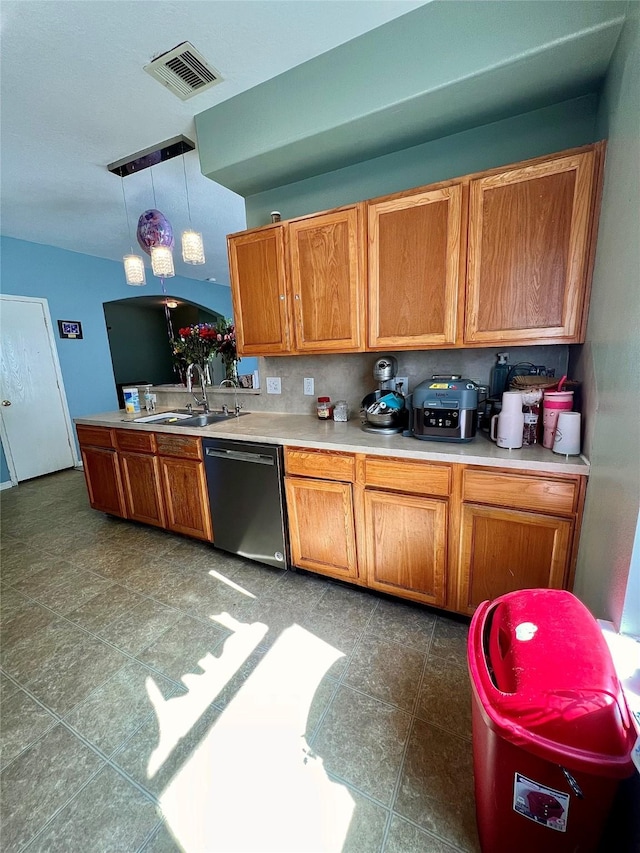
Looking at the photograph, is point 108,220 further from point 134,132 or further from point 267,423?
point 267,423

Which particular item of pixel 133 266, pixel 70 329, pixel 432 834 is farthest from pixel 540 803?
pixel 70 329

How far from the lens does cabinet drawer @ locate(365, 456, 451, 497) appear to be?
153 cm

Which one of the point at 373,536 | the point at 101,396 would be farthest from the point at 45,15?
the point at 101,396

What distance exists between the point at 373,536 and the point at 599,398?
1.13m

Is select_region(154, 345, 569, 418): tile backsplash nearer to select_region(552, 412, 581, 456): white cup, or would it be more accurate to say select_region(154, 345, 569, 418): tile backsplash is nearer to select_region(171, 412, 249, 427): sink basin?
select_region(171, 412, 249, 427): sink basin

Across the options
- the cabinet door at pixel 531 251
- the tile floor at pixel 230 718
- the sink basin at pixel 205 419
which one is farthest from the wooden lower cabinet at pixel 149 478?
the cabinet door at pixel 531 251

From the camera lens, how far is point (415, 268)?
1.70 m

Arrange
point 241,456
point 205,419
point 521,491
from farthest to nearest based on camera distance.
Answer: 1. point 205,419
2. point 241,456
3. point 521,491

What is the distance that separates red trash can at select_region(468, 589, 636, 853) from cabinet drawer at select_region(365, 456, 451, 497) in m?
0.69

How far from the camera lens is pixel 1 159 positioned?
2283mm

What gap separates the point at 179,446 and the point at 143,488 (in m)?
0.61

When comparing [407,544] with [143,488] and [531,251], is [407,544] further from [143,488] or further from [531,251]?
[143,488]

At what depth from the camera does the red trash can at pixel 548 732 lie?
66 cm

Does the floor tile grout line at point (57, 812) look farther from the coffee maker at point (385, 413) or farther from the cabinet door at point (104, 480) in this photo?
the cabinet door at point (104, 480)
